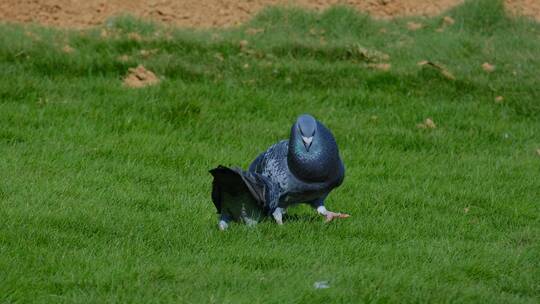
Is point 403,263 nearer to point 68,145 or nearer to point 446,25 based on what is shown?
point 68,145

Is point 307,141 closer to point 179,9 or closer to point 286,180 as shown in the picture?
point 286,180

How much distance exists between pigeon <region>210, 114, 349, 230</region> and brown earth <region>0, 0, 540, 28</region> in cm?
548

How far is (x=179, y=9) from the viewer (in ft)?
39.1

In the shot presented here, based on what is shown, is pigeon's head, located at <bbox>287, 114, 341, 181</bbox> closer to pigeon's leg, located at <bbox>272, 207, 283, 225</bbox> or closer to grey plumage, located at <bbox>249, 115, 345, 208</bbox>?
grey plumage, located at <bbox>249, 115, 345, 208</bbox>

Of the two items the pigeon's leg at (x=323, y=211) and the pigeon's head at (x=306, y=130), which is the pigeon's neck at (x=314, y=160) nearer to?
the pigeon's head at (x=306, y=130)

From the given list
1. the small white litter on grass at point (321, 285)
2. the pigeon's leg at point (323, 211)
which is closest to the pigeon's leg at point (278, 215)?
the pigeon's leg at point (323, 211)

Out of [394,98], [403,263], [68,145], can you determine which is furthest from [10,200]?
[394,98]

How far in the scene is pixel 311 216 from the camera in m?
7.10

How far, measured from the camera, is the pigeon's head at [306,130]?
6.31 metres

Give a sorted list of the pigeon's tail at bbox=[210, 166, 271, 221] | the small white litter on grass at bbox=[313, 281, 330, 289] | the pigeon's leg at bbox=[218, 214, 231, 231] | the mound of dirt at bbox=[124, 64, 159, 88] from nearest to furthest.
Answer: the small white litter on grass at bbox=[313, 281, 330, 289] → the pigeon's tail at bbox=[210, 166, 271, 221] → the pigeon's leg at bbox=[218, 214, 231, 231] → the mound of dirt at bbox=[124, 64, 159, 88]

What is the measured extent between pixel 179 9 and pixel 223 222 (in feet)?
19.2

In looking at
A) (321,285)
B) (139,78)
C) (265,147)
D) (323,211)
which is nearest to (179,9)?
(139,78)

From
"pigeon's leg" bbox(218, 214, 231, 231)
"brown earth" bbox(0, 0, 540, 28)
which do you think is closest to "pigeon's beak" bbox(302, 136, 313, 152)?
"pigeon's leg" bbox(218, 214, 231, 231)

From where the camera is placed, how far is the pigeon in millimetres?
6316
